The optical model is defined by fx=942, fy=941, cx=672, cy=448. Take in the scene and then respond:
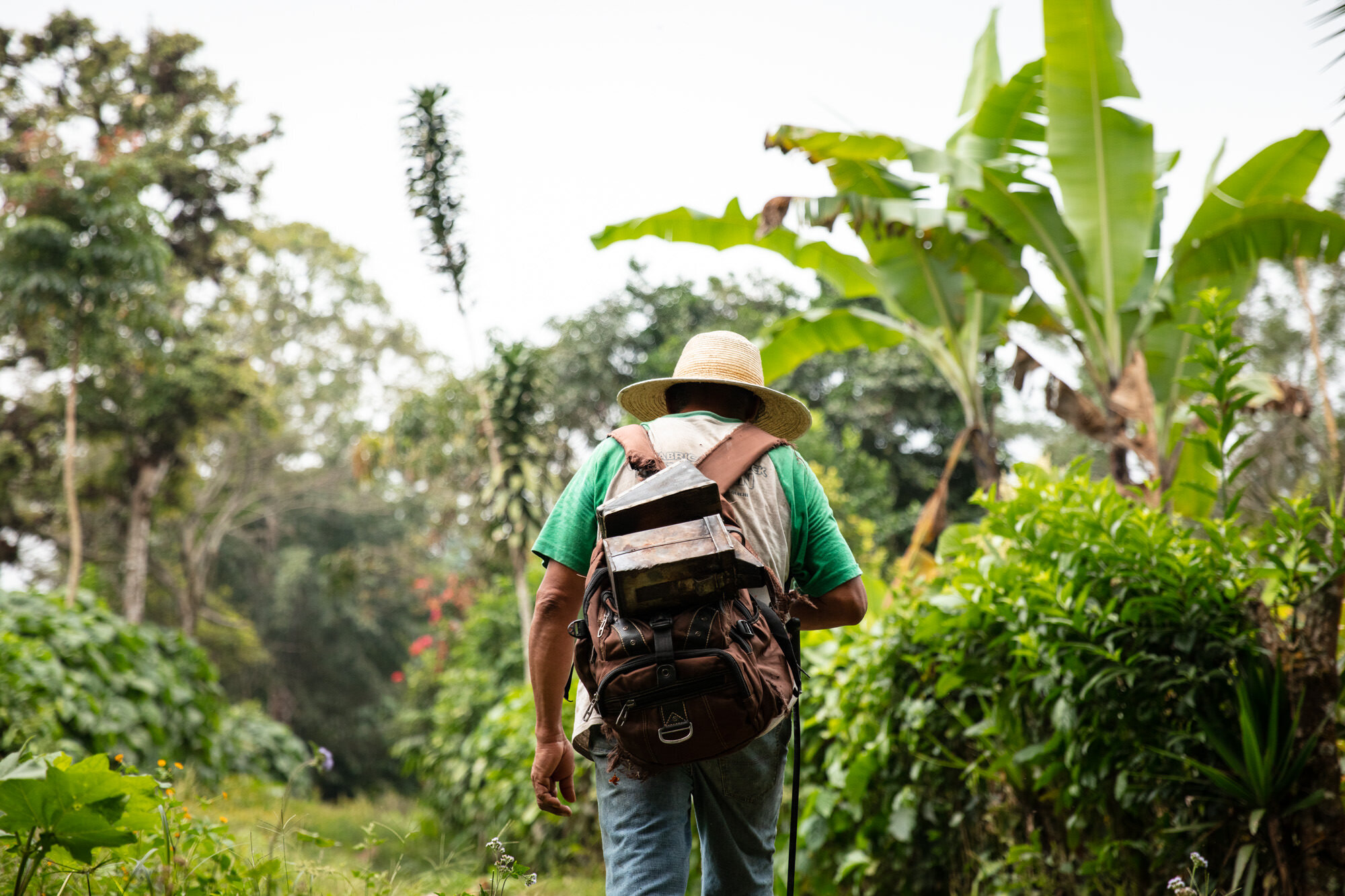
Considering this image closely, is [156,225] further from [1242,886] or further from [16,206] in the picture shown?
[1242,886]

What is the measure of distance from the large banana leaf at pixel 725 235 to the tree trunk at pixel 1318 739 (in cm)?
403

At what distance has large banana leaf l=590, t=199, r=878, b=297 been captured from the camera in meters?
6.24

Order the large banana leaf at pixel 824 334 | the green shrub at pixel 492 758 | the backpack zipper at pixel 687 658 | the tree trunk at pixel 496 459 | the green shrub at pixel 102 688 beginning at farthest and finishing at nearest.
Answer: the tree trunk at pixel 496 459
the large banana leaf at pixel 824 334
the green shrub at pixel 492 758
the green shrub at pixel 102 688
the backpack zipper at pixel 687 658

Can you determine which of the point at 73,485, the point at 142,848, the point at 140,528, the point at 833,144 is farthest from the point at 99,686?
the point at 140,528

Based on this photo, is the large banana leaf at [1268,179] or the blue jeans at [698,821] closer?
Answer: the blue jeans at [698,821]

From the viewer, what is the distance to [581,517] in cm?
202

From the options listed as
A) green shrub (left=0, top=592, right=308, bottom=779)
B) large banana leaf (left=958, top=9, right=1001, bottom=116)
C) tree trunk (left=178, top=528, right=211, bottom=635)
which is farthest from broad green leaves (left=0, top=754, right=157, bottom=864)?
tree trunk (left=178, top=528, right=211, bottom=635)

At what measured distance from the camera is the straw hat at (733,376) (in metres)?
2.22

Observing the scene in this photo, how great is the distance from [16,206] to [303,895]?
532 inches

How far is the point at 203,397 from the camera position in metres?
16.5

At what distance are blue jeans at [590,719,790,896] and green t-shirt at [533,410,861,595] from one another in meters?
0.36

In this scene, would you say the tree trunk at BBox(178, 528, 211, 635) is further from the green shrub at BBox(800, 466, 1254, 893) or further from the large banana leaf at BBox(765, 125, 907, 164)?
the green shrub at BBox(800, 466, 1254, 893)

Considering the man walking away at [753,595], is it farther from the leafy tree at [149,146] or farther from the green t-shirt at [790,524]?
the leafy tree at [149,146]

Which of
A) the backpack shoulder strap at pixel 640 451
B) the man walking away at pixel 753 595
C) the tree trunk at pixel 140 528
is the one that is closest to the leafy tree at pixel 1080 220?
the man walking away at pixel 753 595
